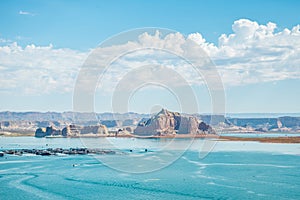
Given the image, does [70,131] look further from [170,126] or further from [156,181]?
[156,181]

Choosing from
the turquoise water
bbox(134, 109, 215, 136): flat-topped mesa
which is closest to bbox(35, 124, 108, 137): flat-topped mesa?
A: bbox(134, 109, 215, 136): flat-topped mesa

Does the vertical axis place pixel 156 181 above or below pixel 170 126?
below

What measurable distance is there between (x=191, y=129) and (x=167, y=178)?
112 metres

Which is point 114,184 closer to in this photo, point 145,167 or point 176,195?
point 176,195

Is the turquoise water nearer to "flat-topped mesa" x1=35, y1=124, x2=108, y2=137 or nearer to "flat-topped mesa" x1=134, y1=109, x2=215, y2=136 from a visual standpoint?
"flat-topped mesa" x1=35, y1=124, x2=108, y2=137

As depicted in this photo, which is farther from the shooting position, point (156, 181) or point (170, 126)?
point (170, 126)

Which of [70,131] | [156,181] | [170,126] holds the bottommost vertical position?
[156,181]

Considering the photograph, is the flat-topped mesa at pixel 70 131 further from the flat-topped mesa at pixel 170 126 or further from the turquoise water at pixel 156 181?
the turquoise water at pixel 156 181

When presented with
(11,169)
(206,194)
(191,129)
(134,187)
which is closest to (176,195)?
(206,194)

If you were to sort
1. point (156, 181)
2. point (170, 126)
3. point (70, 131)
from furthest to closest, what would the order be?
1. point (170, 126)
2. point (70, 131)
3. point (156, 181)

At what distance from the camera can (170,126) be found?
497 ft

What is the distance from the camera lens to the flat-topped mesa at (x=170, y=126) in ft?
478

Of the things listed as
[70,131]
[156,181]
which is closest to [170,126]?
[70,131]

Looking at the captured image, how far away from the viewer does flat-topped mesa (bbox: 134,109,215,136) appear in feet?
478
